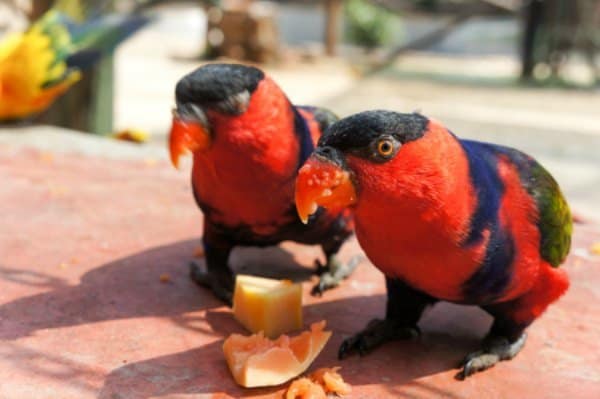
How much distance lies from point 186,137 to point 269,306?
61 centimetres

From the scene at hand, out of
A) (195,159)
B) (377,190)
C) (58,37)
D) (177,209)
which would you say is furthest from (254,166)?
(58,37)

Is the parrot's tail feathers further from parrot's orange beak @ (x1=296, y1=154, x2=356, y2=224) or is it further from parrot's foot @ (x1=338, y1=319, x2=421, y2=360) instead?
parrot's orange beak @ (x1=296, y1=154, x2=356, y2=224)

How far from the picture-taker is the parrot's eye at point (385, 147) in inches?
71.8

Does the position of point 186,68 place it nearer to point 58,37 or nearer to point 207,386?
point 58,37

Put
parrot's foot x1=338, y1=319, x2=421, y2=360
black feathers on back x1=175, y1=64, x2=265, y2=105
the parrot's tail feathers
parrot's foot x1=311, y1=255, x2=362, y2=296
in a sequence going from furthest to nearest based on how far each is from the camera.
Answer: the parrot's tail feathers < parrot's foot x1=311, y1=255, x2=362, y2=296 < parrot's foot x1=338, y1=319, x2=421, y2=360 < black feathers on back x1=175, y1=64, x2=265, y2=105

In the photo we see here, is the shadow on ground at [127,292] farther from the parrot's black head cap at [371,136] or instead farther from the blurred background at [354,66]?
the blurred background at [354,66]

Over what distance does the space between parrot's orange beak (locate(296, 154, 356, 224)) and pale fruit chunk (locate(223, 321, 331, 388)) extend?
1.59 feet

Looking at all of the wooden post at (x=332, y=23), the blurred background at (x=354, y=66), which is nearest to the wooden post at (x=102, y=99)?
the blurred background at (x=354, y=66)

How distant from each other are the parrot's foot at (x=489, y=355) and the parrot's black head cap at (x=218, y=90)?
1040 millimetres

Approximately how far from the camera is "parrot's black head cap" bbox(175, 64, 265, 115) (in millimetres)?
2203

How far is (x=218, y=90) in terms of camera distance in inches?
86.5

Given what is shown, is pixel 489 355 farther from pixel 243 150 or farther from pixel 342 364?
pixel 243 150

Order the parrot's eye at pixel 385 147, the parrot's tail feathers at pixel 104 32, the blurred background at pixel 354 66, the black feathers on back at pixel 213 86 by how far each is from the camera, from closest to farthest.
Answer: the parrot's eye at pixel 385 147
the black feathers on back at pixel 213 86
the parrot's tail feathers at pixel 104 32
the blurred background at pixel 354 66

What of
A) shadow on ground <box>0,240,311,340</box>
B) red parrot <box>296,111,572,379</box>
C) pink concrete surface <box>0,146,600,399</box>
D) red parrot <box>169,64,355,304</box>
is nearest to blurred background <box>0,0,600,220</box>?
pink concrete surface <box>0,146,600,399</box>
